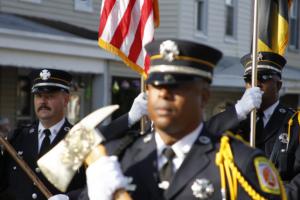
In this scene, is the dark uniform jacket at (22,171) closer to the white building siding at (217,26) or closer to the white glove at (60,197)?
the white glove at (60,197)

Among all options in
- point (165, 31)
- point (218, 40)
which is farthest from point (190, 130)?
point (218, 40)

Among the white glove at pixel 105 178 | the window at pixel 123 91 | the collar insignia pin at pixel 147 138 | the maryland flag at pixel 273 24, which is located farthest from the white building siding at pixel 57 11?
the white glove at pixel 105 178

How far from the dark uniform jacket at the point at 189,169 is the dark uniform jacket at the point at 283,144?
144cm

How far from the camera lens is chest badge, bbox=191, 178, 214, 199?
293cm

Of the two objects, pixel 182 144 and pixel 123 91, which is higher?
pixel 182 144

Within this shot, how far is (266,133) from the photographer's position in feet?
16.1

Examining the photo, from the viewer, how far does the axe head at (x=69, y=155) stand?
286 cm

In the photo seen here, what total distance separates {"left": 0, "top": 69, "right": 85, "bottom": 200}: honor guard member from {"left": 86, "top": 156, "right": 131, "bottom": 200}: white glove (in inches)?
80.9

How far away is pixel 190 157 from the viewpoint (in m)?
2.99

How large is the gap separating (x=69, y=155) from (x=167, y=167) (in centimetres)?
46

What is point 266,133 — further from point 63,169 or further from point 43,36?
point 43,36

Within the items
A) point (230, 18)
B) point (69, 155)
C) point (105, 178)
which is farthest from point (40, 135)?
point (230, 18)

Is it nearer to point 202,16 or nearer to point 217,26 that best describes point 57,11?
point 202,16

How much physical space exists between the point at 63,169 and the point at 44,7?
1046cm
